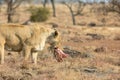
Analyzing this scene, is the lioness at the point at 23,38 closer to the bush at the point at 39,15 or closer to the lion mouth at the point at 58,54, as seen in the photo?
the lion mouth at the point at 58,54

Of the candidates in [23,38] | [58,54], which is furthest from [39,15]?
[23,38]

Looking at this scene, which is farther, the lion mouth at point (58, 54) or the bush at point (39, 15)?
the bush at point (39, 15)

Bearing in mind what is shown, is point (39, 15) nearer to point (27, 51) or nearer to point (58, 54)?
point (58, 54)

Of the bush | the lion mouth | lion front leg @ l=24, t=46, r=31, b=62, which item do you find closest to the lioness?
lion front leg @ l=24, t=46, r=31, b=62

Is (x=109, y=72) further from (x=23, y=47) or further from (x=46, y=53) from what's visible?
(x=46, y=53)

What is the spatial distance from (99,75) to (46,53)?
4.77 metres

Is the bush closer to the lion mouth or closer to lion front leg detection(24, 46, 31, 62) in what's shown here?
the lion mouth

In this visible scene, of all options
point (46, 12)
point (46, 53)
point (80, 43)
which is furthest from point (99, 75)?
point (46, 12)

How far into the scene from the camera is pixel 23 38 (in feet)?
42.7

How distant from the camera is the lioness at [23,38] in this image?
1285 centimetres

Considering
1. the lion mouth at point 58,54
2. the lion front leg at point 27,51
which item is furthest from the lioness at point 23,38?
the lion mouth at point 58,54

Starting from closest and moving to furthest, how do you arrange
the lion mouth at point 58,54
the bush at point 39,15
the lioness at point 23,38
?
the lioness at point 23,38 < the lion mouth at point 58,54 < the bush at point 39,15

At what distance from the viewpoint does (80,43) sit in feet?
83.6

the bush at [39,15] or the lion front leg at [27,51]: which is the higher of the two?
the lion front leg at [27,51]
